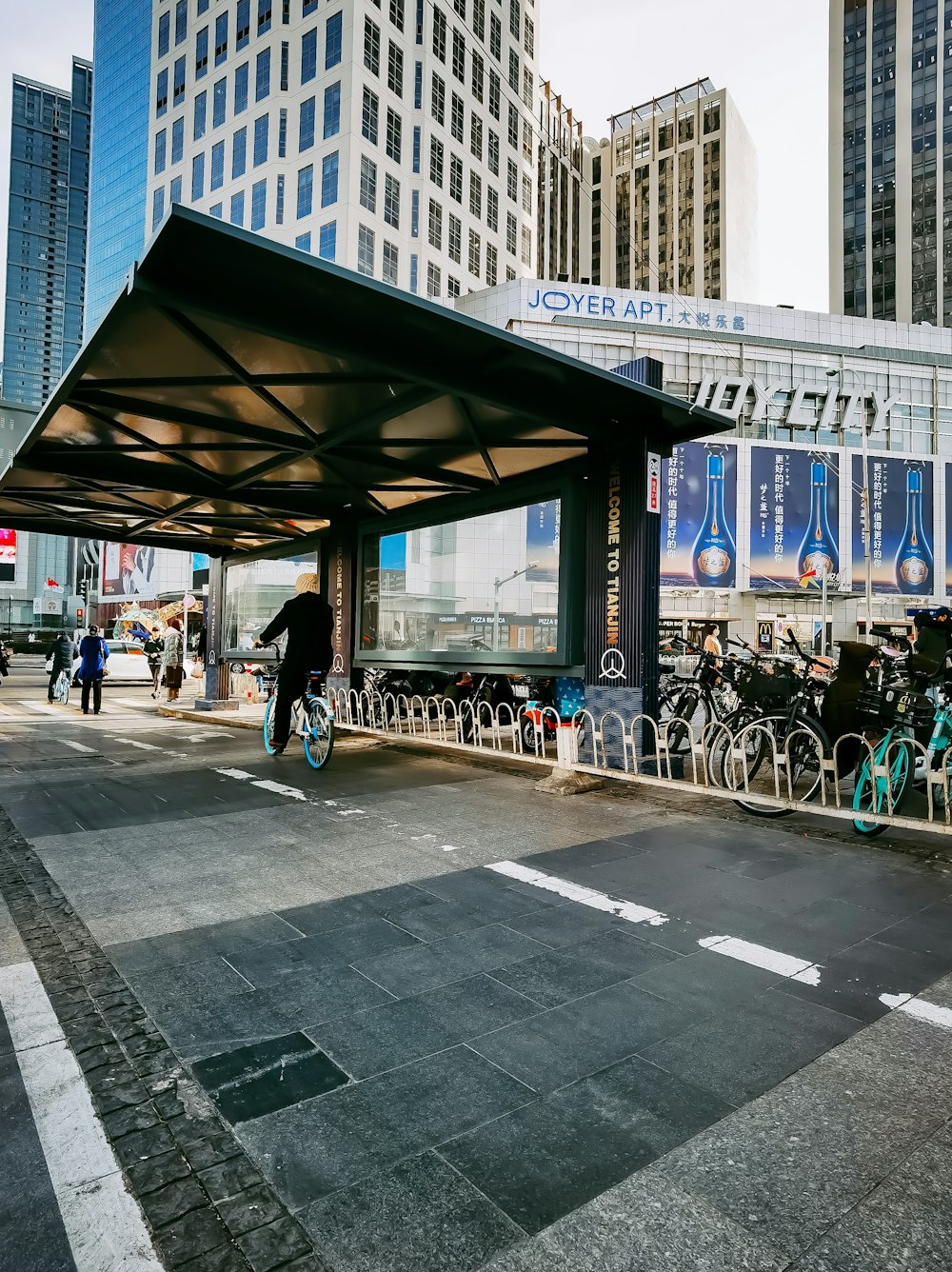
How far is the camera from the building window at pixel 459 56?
54.0 metres

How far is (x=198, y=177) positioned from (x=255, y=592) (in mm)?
50475

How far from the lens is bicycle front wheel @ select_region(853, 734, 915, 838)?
18.6ft

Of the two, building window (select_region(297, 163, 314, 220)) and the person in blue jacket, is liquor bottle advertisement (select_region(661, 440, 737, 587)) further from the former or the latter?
the person in blue jacket

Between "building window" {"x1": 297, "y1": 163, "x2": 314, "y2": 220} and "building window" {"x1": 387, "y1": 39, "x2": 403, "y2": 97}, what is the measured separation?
27.8 feet

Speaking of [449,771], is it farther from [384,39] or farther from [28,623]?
[28,623]

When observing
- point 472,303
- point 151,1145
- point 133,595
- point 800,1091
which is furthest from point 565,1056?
point 133,595

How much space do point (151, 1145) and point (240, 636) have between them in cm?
1631

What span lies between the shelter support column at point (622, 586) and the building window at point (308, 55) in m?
51.6

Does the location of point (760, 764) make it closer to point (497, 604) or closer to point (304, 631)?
point (497, 604)

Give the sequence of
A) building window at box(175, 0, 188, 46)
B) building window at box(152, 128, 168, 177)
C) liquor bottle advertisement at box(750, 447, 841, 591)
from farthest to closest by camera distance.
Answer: building window at box(152, 128, 168, 177) < building window at box(175, 0, 188, 46) < liquor bottle advertisement at box(750, 447, 841, 591)

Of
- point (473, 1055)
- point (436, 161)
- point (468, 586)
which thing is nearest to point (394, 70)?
point (436, 161)

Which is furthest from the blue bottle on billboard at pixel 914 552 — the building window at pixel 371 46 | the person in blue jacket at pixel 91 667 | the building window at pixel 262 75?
the building window at pixel 262 75

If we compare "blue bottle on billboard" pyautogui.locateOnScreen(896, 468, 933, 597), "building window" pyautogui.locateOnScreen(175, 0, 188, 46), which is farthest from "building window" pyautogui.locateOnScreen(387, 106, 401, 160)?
"blue bottle on billboard" pyautogui.locateOnScreen(896, 468, 933, 597)

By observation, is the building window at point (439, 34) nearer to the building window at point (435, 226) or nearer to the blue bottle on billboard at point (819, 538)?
the building window at point (435, 226)
